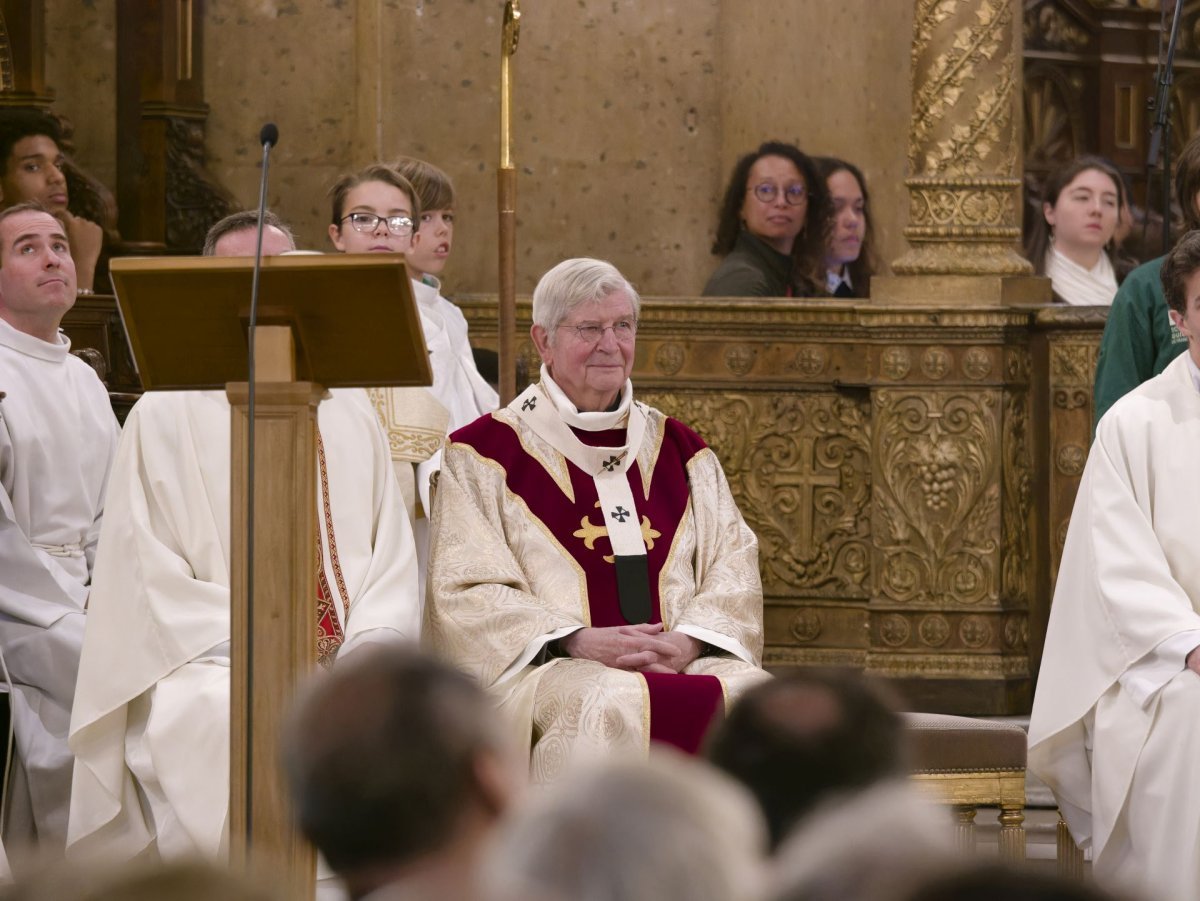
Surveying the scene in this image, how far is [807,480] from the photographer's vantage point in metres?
8.12

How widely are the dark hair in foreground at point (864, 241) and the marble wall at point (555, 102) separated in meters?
0.83

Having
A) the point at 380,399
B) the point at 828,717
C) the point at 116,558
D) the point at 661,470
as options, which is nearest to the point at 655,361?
the point at 380,399

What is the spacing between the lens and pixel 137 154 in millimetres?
9625

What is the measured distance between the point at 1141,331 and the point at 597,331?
6.21 feet

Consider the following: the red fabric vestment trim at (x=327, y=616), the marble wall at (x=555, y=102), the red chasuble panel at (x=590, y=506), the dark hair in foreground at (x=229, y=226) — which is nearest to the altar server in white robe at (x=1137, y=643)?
the red chasuble panel at (x=590, y=506)

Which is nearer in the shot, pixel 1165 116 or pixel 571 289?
pixel 571 289

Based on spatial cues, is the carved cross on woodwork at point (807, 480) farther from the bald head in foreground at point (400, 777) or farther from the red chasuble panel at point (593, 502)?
the bald head in foreground at point (400, 777)

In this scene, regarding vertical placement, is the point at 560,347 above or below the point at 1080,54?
below

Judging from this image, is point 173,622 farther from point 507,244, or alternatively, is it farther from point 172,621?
point 507,244

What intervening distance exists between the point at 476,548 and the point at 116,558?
905mm

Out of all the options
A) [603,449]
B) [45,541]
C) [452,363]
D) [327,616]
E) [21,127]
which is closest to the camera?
[327,616]

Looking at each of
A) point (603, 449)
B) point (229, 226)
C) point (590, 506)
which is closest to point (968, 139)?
point (603, 449)

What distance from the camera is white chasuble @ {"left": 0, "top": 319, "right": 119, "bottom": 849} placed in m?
5.56

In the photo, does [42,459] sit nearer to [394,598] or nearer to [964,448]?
[394,598]
